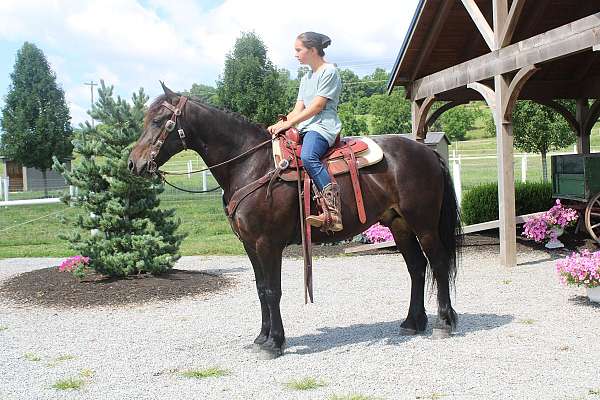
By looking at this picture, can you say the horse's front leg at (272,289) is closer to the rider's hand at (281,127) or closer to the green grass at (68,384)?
the rider's hand at (281,127)

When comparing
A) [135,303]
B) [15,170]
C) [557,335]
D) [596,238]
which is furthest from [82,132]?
[15,170]

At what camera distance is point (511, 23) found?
28.8 ft

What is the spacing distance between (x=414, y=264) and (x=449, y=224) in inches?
19.6

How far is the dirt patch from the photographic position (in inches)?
311

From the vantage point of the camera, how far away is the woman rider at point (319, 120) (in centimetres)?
528

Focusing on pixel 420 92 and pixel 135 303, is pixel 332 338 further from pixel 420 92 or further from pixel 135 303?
pixel 420 92

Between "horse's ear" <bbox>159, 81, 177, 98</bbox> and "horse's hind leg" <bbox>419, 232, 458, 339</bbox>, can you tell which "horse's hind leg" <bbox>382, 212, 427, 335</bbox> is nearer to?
"horse's hind leg" <bbox>419, 232, 458, 339</bbox>

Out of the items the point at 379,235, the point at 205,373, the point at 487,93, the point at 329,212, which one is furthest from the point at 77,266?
the point at 487,93

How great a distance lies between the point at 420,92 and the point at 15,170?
3394 cm

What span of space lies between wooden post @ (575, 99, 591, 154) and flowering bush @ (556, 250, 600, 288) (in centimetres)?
669

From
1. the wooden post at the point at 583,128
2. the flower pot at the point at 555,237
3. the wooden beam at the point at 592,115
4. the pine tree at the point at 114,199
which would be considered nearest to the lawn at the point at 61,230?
the pine tree at the point at 114,199

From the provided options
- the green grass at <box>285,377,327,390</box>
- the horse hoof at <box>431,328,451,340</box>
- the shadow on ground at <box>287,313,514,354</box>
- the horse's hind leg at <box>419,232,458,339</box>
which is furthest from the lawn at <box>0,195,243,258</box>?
the green grass at <box>285,377,327,390</box>

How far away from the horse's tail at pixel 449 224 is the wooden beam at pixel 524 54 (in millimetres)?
2758

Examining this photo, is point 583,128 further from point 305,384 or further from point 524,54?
point 305,384
